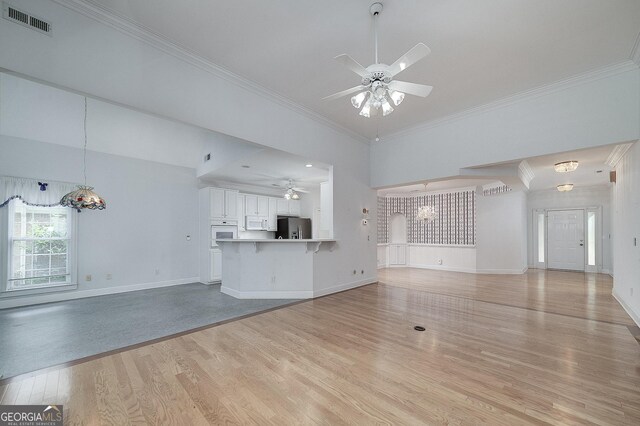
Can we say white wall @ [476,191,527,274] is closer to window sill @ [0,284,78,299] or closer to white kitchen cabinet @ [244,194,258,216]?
white kitchen cabinet @ [244,194,258,216]

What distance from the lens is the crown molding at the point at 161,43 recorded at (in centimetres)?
242

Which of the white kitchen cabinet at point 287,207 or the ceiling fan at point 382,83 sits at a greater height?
the ceiling fan at point 382,83

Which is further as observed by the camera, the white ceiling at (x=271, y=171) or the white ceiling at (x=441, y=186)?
the white ceiling at (x=441, y=186)

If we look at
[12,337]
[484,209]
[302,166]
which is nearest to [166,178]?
[302,166]

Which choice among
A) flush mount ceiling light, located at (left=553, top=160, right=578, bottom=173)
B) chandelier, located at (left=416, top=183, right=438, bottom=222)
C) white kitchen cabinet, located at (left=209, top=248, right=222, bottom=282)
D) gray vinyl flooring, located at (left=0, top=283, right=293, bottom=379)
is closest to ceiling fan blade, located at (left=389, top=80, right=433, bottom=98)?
gray vinyl flooring, located at (left=0, top=283, right=293, bottom=379)

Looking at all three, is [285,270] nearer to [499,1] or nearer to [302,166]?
[302,166]

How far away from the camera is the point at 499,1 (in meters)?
2.36

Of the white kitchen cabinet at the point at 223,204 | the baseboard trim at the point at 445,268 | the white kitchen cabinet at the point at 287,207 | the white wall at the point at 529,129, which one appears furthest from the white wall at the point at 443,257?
the white kitchen cabinet at the point at 223,204

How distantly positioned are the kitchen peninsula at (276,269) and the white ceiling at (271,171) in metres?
1.59

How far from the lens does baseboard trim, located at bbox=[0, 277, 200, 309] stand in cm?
443

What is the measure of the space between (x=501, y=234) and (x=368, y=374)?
7539 millimetres

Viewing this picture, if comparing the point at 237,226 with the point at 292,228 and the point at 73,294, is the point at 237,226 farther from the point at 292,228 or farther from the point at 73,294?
the point at 73,294

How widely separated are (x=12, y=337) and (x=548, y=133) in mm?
7832

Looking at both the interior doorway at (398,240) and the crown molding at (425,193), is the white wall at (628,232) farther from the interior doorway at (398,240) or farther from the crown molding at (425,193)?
the interior doorway at (398,240)
